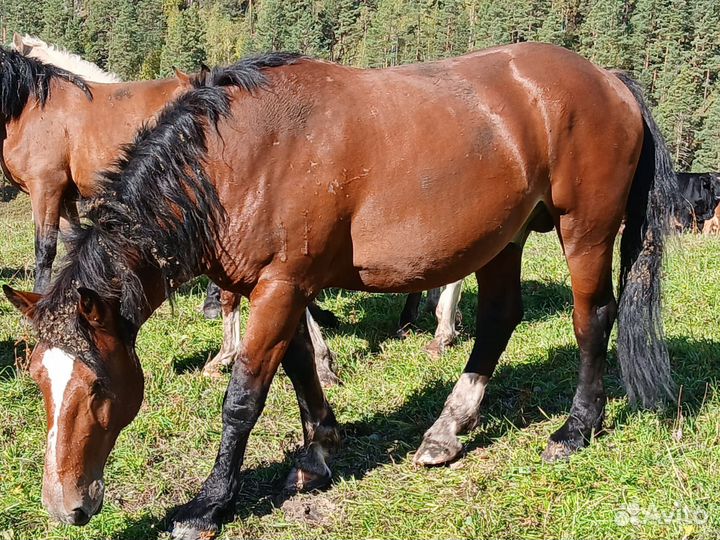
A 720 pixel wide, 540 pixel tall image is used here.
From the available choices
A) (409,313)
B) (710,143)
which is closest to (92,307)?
(409,313)

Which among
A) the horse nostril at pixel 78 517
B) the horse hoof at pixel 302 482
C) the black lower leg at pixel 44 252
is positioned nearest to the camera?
the horse nostril at pixel 78 517

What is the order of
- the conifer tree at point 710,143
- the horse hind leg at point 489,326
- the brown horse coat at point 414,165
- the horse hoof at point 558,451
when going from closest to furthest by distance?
the brown horse coat at point 414,165, the horse hoof at point 558,451, the horse hind leg at point 489,326, the conifer tree at point 710,143

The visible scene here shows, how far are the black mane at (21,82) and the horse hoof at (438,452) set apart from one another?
4457 millimetres

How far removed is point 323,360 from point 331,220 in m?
1.96

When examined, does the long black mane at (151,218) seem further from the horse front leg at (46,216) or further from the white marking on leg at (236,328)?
the horse front leg at (46,216)

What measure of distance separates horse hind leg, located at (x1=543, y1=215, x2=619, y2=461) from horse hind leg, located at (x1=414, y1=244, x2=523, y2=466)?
0.42 meters

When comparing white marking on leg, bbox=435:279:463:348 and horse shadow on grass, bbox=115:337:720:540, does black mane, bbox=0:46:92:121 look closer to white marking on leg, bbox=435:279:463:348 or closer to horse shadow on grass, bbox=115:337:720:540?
white marking on leg, bbox=435:279:463:348

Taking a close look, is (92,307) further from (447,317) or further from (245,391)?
(447,317)

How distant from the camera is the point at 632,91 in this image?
377cm

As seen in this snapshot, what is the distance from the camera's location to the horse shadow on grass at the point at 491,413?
334 centimetres

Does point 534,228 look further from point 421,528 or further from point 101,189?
point 101,189

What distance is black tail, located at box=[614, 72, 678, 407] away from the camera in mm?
3717

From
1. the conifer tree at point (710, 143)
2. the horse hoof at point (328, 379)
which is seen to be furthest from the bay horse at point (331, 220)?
the conifer tree at point (710, 143)

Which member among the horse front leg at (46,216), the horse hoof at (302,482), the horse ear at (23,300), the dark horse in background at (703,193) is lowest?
the dark horse in background at (703,193)
